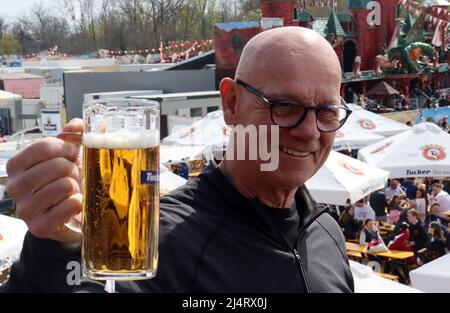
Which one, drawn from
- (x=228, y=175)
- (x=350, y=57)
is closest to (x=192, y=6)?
(x=350, y=57)

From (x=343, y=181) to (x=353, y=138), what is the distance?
5.01m

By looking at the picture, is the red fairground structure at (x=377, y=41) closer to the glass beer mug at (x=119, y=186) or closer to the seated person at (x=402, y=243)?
the seated person at (x=402, y=243)

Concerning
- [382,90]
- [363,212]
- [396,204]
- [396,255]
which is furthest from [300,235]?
[382,90]

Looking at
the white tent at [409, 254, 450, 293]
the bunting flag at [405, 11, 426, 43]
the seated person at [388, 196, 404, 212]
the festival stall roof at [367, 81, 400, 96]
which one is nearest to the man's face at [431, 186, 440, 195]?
the seated person at [388, 196, 404, 212]

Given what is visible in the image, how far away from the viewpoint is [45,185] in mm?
1326

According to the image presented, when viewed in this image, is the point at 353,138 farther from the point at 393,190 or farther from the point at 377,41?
the point at 377,41

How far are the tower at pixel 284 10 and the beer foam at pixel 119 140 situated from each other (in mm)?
28414

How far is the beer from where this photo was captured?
1.36 meters

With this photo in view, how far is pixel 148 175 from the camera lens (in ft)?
4.55

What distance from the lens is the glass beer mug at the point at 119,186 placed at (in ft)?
4.47

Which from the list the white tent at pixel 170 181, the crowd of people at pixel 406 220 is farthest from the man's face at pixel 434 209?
the white tent at pixel 170 181
